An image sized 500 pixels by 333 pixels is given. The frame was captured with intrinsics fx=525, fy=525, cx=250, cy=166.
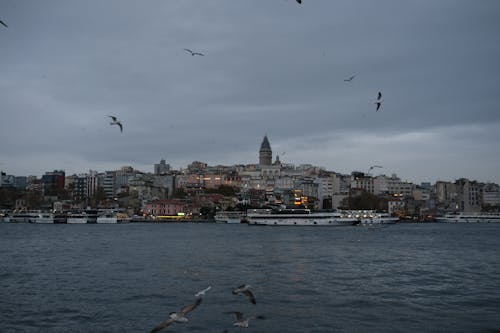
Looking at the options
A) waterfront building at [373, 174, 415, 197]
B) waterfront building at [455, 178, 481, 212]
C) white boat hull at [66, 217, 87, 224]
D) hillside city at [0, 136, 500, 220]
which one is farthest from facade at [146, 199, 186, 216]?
waterfront building at [455, 178, 481, 212]

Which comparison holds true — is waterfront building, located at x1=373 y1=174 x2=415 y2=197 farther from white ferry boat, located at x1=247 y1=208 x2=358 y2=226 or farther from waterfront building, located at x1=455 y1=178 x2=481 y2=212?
white ferry boat, located at x1=247 y1=208 x2=358 y2=226

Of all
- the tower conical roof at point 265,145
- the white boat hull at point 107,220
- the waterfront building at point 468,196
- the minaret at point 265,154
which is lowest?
the white boat hull at point 107,220

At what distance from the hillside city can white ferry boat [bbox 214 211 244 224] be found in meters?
5.24

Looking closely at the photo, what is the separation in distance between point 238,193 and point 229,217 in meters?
32.9

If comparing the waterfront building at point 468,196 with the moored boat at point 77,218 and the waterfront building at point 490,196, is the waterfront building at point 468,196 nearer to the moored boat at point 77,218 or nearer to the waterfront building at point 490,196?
the waterfront building at point 490,196

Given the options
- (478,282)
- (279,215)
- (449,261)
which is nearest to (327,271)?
(478,282)

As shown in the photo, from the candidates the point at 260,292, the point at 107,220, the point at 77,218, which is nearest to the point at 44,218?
the point at 77,218

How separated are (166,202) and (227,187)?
27.5 metres

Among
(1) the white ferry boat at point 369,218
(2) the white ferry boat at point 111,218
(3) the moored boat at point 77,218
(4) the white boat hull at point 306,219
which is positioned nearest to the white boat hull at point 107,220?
(2) the white ferry boat at point 111,218

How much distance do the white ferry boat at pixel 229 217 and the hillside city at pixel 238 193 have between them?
5.24 meters

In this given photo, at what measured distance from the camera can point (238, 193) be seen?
111438mm

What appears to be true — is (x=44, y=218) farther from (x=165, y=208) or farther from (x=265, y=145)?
(x=265, y=145)

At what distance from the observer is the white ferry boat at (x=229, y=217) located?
76225 millimetres

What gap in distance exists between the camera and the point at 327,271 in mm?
17594
